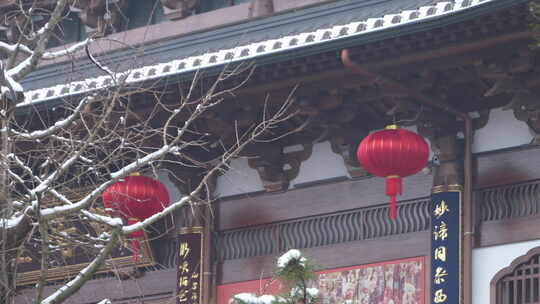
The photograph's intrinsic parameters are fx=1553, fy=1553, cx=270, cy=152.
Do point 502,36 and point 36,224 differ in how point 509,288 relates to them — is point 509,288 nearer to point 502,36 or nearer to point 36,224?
point 502,36

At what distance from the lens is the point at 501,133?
13.3 meters

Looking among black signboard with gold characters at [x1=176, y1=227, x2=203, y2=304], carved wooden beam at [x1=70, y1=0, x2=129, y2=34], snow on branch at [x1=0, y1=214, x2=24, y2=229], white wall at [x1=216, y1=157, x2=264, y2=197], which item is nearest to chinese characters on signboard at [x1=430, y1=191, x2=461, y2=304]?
white wall at [x1=216, y1=157, x2=264, y2=197]

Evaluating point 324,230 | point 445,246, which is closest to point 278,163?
point 324,230

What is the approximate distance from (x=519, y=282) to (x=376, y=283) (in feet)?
4.45

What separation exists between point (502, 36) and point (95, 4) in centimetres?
653

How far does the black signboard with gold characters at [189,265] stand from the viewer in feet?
48.7

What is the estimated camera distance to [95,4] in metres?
17.4

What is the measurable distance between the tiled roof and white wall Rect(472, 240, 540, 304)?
2.14 m

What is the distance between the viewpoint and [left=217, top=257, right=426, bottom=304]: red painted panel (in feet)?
44.0

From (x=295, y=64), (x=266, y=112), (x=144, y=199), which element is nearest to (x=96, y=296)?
(x=144, y=199)

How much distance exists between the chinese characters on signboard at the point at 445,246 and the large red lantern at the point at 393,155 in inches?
16.0

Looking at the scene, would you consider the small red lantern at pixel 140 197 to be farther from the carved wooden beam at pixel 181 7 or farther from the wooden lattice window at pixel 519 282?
the wooden lattice window at pixel 519 282

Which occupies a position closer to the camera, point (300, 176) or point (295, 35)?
point (295, 35)

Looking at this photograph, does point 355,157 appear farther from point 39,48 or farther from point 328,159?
point 39,48
